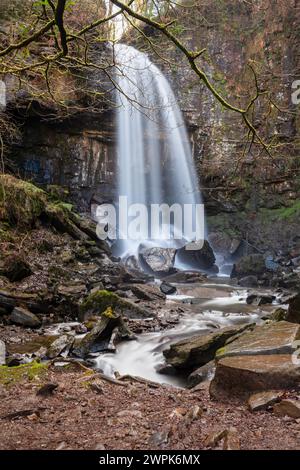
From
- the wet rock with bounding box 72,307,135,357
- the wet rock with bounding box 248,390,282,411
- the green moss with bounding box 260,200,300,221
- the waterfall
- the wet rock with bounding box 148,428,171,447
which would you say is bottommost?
the wet rock with bounding box 72,307,135,357

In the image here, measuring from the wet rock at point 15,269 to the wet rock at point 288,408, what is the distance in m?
6.69

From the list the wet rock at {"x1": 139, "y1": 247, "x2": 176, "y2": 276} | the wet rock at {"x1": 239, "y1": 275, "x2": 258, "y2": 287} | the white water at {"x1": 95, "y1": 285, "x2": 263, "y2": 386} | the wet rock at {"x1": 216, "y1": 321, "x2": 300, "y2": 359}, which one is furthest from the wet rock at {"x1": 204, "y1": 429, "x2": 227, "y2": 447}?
the wet rock at {"x1": 139, "y1": 247, "x2": 176, "y2": 276}

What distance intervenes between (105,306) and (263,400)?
199 inches

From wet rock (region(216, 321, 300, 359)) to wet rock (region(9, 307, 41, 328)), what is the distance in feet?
13.9

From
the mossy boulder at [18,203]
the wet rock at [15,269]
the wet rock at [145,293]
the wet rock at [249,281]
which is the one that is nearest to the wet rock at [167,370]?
the wet rock at [145,293]

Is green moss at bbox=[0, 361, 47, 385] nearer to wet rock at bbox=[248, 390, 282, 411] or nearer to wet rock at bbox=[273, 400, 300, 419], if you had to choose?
wet rock at bbox=[248, 390, 282, 411]

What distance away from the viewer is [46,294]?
782cm

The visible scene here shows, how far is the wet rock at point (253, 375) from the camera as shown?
2.71 meters

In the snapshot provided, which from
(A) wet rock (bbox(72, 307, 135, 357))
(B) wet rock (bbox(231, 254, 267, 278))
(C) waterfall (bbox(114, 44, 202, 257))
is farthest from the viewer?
(C) waterfall (bbox(114, 44, 202, 257))

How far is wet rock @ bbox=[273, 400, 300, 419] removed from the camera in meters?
2.38

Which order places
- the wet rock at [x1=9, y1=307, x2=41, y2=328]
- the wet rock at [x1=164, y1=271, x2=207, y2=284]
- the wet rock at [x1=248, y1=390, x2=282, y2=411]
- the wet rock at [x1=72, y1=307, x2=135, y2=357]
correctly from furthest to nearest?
the wet rock at [x1=164, y1=271, x2=207, y2=284] → the wet rock at [x1=9, y1=307, x2=41, y2=328] → the wet rock at [x1=72, y1=307, x2=135, y2=357] → the wet rock at [x1=248, y1=390, x2=282, y2=411]

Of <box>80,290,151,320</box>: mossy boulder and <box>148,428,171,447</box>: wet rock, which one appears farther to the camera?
<box>80,290,151,320</box>: mossy boulder

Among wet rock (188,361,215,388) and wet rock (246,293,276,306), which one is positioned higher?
wet rock (188,361,215,388)

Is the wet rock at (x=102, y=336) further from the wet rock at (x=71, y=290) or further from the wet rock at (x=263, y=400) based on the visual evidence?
the wet rock at (x=263, y=400)
